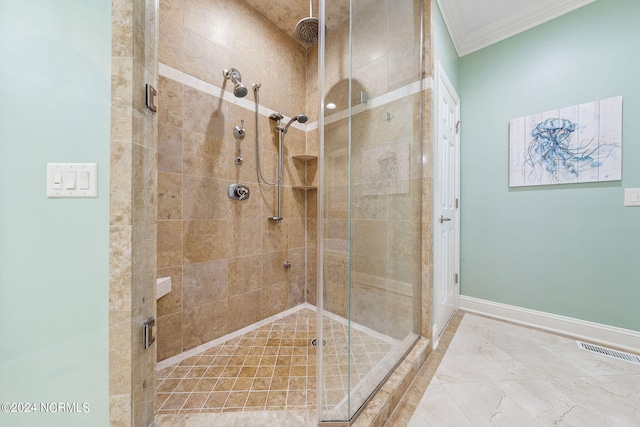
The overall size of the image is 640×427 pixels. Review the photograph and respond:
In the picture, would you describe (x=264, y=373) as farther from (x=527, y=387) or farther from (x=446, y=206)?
(x=446, y=206)

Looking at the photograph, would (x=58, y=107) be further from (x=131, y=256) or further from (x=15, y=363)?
(x=15, y=363)

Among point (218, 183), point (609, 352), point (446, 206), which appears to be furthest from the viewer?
point (446, 206)

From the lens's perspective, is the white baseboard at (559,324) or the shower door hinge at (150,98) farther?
the white baseboard at (559,324)

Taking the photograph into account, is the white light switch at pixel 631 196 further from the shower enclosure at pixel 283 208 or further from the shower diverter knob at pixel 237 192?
the shower diverter knob at pixel 237 192

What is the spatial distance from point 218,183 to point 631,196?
296 cm

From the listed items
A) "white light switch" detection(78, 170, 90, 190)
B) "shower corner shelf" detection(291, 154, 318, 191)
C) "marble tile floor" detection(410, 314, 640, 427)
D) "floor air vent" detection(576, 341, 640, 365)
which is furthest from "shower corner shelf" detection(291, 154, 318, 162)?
"floor air vent" detection(576, 341, 640, 365)

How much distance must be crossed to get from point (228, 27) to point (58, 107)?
5.02ft

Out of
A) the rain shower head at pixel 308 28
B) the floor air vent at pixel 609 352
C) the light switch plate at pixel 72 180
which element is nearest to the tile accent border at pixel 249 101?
the rain shower head at pixel 308 28

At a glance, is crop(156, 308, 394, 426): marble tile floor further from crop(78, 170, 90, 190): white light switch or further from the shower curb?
crop(78, 170, 90, 190): white light switch

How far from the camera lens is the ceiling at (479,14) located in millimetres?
1831

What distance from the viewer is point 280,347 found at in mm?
1628

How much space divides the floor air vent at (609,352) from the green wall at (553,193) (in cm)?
20

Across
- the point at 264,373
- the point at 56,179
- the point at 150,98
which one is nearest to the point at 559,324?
the point at 264,373

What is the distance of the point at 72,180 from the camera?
2.59 ft
